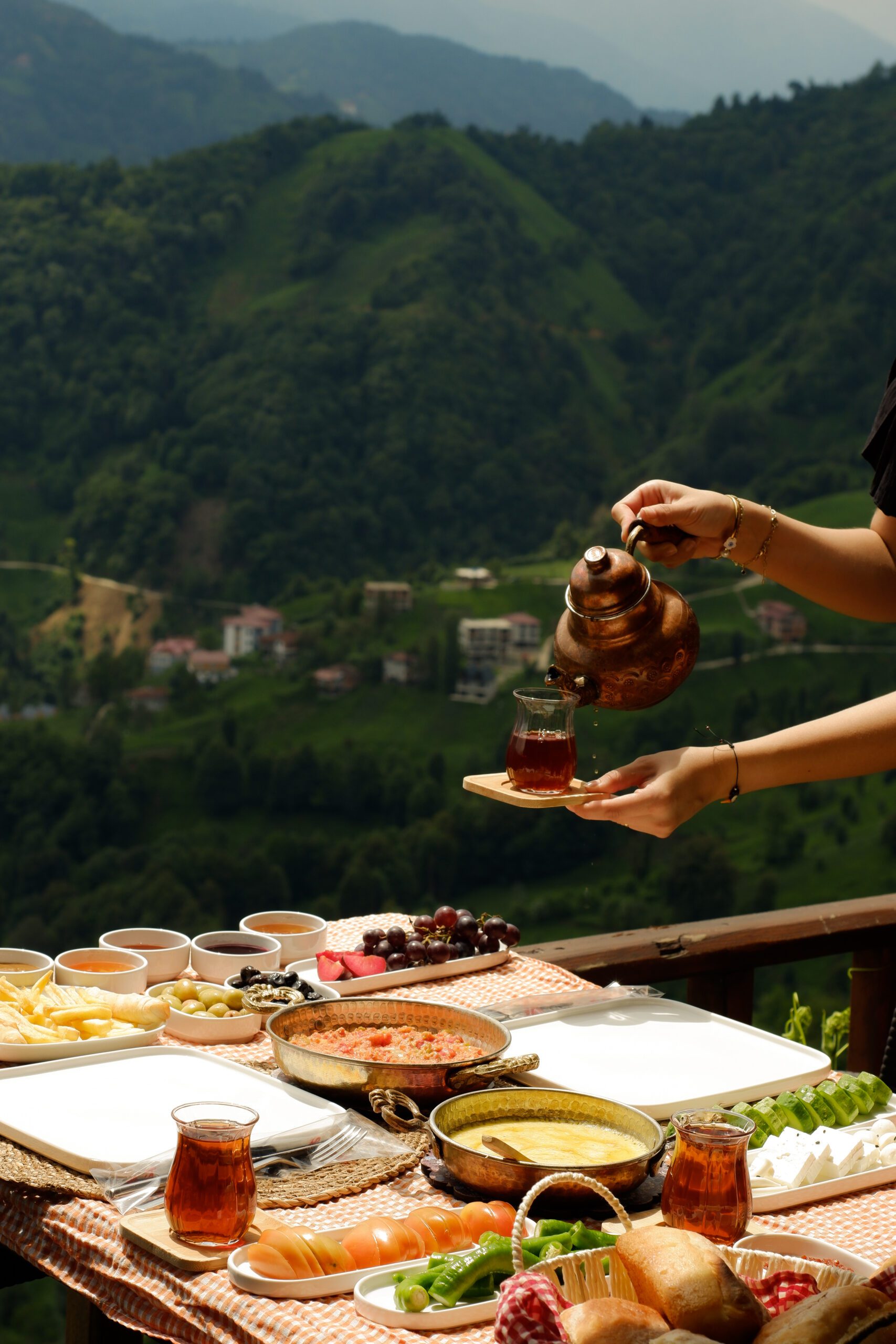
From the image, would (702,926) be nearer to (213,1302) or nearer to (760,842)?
(213,1302)

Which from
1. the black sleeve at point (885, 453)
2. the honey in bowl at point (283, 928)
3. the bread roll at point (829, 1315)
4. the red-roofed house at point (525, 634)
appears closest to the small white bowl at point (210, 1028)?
the honey in bowl at point (283, 928)

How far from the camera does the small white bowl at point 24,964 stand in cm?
214

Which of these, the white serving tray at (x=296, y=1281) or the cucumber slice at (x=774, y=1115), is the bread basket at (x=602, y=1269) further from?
the cucumber slice at (x=774, y=1115)

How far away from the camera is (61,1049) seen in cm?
185

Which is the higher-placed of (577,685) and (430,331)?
(430,331)

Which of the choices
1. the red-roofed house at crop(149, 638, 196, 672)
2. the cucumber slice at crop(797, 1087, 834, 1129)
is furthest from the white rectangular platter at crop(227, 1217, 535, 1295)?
the red-roofed house at crop(149, 638, 196, 672)

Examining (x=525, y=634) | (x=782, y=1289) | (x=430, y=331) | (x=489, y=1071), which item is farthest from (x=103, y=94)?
(x=782, y=1289)

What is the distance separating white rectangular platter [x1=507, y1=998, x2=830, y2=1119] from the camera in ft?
6.00

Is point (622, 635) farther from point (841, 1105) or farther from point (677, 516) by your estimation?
point (841, 1105)

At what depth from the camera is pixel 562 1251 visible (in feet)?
4.19

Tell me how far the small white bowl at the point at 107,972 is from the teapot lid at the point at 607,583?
92cm

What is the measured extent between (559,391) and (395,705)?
21.6 metres

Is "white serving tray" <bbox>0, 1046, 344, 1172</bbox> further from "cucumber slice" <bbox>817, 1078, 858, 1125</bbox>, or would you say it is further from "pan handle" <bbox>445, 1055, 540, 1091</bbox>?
"cucumber slice" <bbox>817, 1078, 858, 1125</bbox>

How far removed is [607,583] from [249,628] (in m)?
45.0
